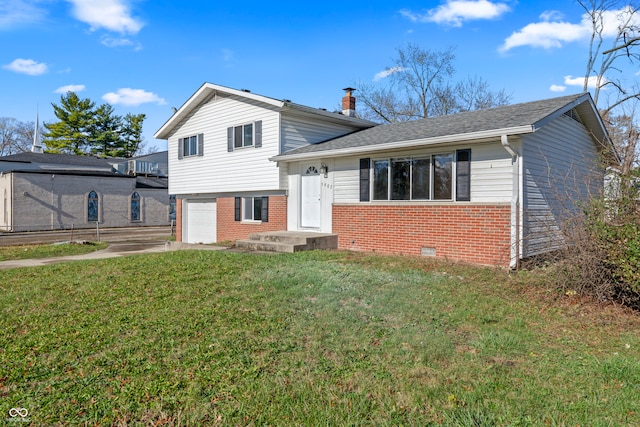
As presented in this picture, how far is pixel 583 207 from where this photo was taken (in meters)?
6.44

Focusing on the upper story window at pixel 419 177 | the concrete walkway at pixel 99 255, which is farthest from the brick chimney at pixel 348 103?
the concrete walkway at pixel 99 255

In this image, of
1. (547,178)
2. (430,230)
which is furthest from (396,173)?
(547,178)

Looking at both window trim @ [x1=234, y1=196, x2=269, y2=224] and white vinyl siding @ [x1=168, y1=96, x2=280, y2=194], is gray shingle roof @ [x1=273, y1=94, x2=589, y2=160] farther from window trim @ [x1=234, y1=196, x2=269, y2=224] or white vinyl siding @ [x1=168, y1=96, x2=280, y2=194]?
window trim @ [x1=234, y1=196, x2=269, y2=224]

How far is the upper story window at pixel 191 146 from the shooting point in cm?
1694

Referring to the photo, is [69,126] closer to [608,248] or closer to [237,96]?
[237,96]

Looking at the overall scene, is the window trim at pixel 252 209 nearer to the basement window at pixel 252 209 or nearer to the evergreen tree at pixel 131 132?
the basement window at pixel 252 209

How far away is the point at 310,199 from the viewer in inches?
519

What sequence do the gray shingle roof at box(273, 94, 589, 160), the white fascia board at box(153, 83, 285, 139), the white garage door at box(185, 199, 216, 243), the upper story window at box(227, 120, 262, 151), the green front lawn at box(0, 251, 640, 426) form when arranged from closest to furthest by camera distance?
the green front lawn at box(0, 251, 640, 426) → the gray shingle roof at box(273, 94, 589, 160) → the white fascia board at box(153, 83, 285, 139) → the upper story window at box(227, 120, 262, 151) → the white garage door at box(185, 199, 216, 243)

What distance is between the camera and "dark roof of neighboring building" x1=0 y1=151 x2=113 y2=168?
33.1 metres

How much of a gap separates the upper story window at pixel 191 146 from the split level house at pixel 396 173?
8 cm

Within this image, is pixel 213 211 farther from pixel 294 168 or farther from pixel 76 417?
pixel 76 417

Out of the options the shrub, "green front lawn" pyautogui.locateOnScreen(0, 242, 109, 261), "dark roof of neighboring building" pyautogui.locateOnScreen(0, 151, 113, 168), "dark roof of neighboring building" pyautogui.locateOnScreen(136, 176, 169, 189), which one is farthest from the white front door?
"dark roof of neighboring building" pyautogui.locateOnScreen(0, 151, 113, 168)

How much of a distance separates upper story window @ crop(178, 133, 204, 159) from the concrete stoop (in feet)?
20.0

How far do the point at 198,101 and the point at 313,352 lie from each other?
14.4 m
